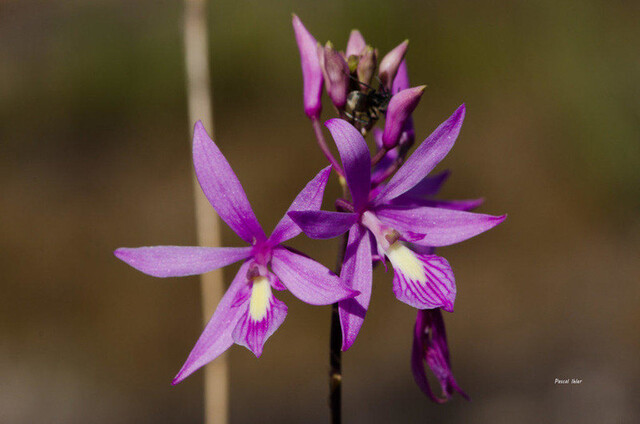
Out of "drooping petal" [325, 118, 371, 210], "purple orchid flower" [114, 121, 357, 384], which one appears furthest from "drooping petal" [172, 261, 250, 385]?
"drooping petal" [325, 118, 371, 210]

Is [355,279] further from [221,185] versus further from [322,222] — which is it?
[221,185]

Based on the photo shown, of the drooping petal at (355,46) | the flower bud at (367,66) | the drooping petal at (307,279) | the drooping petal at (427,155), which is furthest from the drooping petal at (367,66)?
the drooping petal at (307,279)

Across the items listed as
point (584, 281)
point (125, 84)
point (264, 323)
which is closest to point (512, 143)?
point (584, 281)

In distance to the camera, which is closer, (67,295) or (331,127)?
(331,127)

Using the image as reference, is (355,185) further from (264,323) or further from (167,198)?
(167,198)

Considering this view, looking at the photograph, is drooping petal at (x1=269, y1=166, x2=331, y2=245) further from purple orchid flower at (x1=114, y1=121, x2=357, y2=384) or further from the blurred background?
the blurred background

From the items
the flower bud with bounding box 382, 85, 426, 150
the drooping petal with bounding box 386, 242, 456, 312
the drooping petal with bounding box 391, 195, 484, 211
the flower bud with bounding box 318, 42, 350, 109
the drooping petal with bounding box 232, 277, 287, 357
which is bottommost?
the drooping petal with bounding box 232, 277, 287, 357
